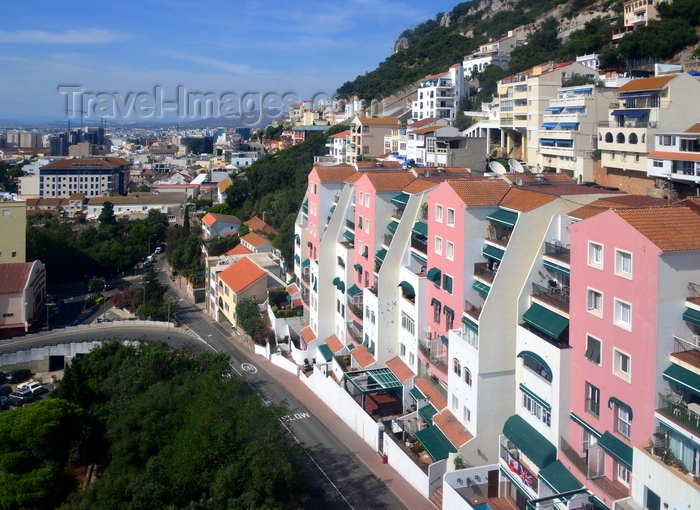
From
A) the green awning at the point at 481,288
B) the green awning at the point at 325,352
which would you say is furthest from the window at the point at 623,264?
the green awning at the point at 325,352

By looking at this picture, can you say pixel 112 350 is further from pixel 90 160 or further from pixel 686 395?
pixel 90 160

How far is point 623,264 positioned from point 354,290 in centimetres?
1238

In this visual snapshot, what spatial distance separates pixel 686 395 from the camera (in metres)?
10.2

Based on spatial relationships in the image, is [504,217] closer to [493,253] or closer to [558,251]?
[493,253]

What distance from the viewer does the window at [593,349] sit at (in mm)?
11859

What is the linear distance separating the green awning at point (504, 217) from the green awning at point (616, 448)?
5.06 metres

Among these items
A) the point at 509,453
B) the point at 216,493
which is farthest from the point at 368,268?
the point at 216,493

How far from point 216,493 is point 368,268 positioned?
10.6 meters


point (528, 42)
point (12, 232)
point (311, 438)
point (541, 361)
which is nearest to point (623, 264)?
point (541, 361)

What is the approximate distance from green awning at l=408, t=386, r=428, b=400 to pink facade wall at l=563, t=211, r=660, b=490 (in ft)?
17.9

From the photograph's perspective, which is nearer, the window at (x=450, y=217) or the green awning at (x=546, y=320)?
the green awning at (x=546, y=320)

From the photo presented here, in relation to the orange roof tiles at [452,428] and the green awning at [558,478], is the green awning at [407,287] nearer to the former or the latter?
the orange roof tiles at [452,428]

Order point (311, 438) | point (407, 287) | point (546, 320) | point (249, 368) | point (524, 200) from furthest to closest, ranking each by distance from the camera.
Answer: point (249, 368) < point (407, 287) < point (311, 438) < point (524, 200) < point (546, 320)

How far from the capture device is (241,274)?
3114 cm
